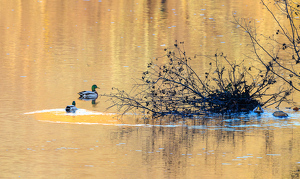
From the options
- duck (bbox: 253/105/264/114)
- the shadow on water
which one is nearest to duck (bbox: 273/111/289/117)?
the shadow on water

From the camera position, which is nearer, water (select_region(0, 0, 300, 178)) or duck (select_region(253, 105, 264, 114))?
water (select_region(0, 0, 300, 178))

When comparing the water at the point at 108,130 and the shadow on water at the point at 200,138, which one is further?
the shadow on water at the point at 200,138

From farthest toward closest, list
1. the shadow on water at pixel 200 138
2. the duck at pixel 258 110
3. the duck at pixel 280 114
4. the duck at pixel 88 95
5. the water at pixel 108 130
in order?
1. the duck at pixel 88 95
2. the duck at pixel 258 110
3. the duck at pixel 280 114
4. the shadow on water at pixel 200 138
5. the water at pixel 108 130

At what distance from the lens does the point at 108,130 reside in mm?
12828

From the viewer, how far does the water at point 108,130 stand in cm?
1012

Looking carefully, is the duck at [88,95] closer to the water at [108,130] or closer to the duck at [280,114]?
the water at [108,130]

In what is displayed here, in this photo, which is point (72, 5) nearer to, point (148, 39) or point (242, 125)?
point (148, 39)

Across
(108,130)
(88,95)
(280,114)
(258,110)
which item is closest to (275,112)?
(280,114)

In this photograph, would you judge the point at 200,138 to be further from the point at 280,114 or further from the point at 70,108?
the point at 70,108

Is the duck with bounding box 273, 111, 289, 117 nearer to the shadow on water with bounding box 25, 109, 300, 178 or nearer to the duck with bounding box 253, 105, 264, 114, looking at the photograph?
the shadow on water with bounding box 25, 109, 300, 178

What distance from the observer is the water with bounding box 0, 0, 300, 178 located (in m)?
10.1

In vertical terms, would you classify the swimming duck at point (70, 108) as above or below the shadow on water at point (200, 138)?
above

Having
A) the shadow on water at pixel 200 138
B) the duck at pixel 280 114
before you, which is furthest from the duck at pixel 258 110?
the duck at pixel 280 114

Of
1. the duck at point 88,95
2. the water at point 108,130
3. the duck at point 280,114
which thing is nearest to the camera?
the water at point 108,130
